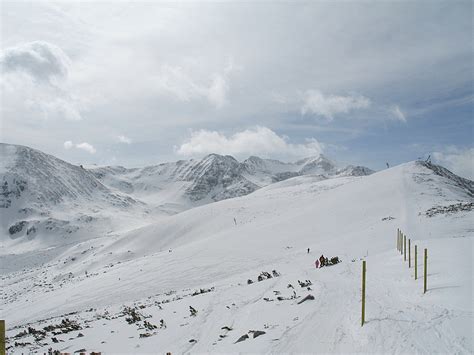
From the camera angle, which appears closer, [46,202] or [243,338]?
[243,338]

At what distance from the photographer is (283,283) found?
18.4m

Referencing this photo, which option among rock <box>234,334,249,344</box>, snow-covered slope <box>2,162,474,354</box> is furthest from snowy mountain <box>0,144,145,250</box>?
rock <box>234,334,249,344</box>

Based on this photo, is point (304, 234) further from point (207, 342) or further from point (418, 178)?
point (207, 342)

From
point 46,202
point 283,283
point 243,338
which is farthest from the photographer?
point 46,202

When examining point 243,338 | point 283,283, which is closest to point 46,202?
point 283,283

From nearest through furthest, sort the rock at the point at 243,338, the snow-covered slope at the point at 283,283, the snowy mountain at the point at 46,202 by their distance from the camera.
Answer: the snow-covered slope at the point at 283,283
the rock at the point at 243,338
the snowy mountain at the point at 46,202

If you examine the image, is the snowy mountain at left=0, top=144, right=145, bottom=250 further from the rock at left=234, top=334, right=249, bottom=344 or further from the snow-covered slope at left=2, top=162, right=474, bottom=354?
the rock at left=234, top=334, right=249, bottom=344

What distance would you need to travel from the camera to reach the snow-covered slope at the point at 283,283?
32.0 ft

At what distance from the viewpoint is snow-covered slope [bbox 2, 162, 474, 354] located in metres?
9.77

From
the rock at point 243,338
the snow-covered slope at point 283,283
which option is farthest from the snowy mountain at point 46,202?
the rock at point 243,338

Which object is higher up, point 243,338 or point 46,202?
point 46,202

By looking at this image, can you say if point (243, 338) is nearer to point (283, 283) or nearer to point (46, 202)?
point (283, 283)

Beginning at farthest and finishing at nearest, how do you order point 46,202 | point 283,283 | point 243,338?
point 46,202 → point 283,283 → point 243,338

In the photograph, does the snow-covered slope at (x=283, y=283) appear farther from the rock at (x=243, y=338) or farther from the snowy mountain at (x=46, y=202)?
the snowy mountain at (x=46, y=202)
